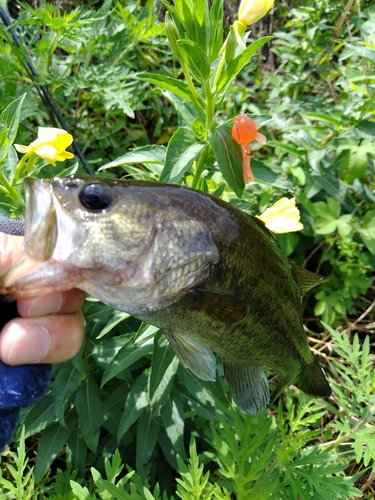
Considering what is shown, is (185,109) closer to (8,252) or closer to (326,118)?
(8,252)

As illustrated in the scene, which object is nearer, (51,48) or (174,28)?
(174,28)

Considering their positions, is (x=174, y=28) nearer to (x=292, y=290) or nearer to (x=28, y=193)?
(x=28, y=193)

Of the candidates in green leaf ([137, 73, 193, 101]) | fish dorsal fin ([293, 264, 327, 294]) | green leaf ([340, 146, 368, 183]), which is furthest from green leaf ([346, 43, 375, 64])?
fish dorsal fin ([293, 264, 327, 294])

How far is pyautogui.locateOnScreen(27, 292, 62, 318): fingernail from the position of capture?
117cm

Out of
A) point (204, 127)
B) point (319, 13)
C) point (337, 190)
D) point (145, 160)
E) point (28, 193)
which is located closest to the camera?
point (28, 193)

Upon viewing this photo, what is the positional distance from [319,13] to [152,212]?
8.83ft

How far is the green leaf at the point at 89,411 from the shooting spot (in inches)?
82.0

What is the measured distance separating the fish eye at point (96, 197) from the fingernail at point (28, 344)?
15.2 inches

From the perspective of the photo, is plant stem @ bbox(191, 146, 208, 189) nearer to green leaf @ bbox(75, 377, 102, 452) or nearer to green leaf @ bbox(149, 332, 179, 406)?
green leaf @ bbox(149, 332, 179, 406)

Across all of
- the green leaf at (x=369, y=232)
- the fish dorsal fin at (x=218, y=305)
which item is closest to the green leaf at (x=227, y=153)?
the fish dorsal fin at (x=218, y=305)

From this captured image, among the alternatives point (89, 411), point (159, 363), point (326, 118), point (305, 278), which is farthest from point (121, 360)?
point (326, 118)

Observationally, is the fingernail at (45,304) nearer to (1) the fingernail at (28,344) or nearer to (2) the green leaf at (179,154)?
(1) the fingernail at (28,344)

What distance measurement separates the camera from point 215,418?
2.16m

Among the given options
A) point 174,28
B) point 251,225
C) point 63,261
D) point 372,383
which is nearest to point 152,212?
point 63,261
